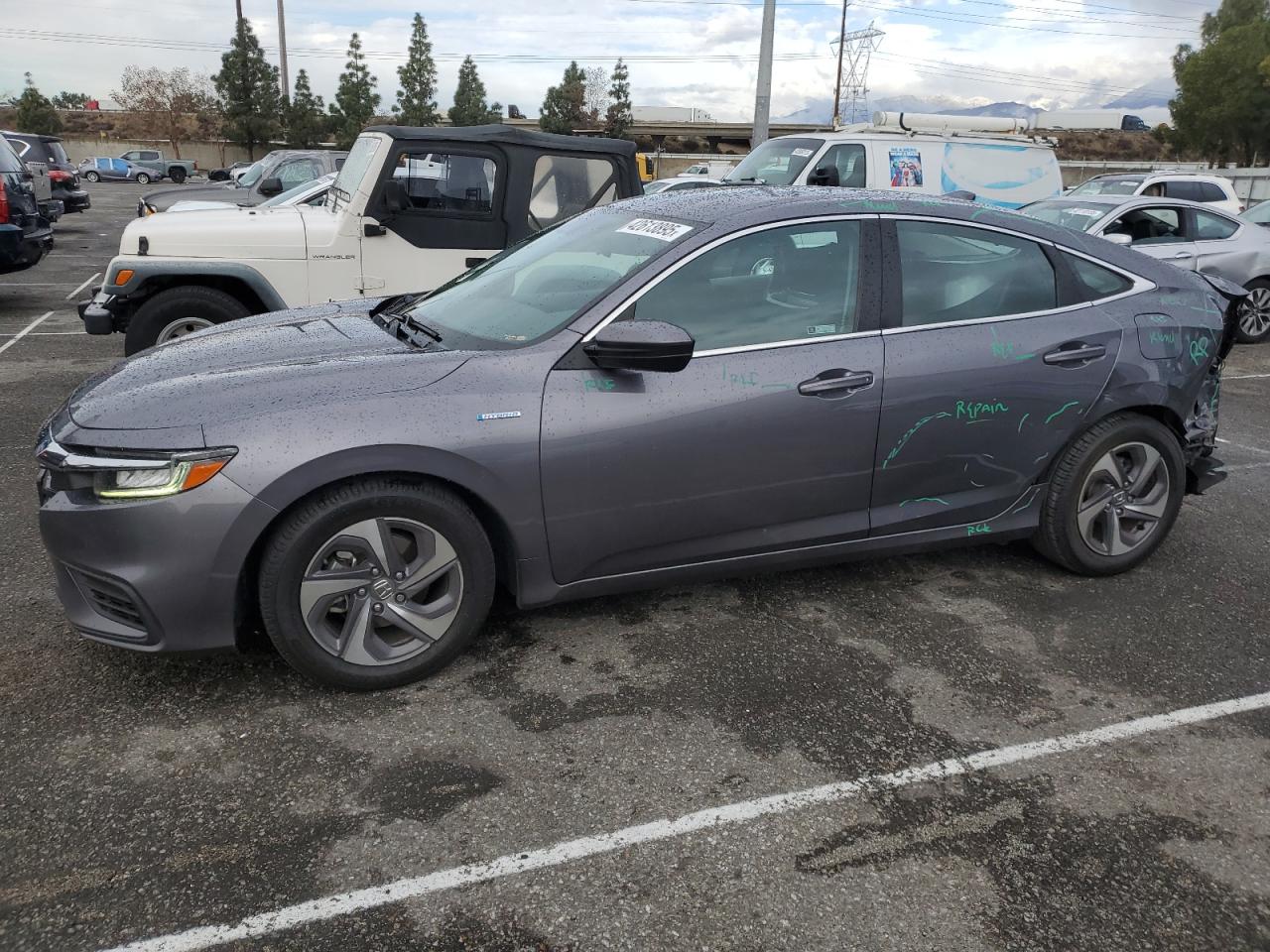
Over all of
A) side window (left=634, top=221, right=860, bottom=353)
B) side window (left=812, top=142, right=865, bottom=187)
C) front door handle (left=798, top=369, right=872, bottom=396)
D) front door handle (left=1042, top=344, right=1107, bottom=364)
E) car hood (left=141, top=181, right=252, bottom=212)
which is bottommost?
front door handle (left=798, top=369, right=872, bottom=396)

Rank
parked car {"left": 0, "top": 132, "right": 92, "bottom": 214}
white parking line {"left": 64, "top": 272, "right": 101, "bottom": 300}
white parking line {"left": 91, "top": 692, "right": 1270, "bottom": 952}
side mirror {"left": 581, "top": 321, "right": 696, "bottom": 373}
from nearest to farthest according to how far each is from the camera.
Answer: white parking line {"left": 91, "top": 692, "right": 1270, "bottom": 952}, side mirror {"left": 581, "top": 321, "right": 696, "bottom": 373}, white parking line {"left": 64, "top": 272, "right": 101, "bottom": 300}, parked car {"left": 0, "top": 132, "right": 92, "bottom": 214}

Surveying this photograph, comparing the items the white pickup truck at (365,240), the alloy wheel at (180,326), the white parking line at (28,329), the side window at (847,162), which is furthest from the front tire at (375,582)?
the side window at (847,162)

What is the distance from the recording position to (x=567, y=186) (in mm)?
7027

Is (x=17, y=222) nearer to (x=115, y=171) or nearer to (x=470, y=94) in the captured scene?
(x=115, y=171)

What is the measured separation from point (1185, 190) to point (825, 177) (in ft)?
22.3

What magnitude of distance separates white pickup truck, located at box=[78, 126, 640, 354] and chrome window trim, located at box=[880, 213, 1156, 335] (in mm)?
3539

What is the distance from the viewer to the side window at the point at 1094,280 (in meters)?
4.11

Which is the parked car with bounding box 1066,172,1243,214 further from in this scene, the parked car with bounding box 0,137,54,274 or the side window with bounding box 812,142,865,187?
the parked car with bounding box 0,137,54,274

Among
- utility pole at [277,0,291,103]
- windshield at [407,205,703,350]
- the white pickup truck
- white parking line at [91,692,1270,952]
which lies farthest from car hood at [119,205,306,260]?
utility pole at [277,0,291,103]

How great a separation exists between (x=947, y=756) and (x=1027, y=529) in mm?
1511

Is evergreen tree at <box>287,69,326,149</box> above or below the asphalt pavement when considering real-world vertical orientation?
above

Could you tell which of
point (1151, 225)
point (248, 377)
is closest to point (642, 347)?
point (248, 377)

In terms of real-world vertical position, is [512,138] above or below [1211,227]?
above

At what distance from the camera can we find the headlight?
290 cm
